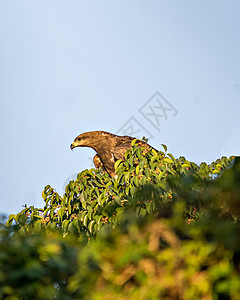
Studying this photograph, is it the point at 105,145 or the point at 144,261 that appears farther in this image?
the point at 105,145

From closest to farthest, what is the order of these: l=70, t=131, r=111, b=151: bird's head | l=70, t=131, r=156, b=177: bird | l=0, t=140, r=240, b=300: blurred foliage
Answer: l=0, t=140, r=240, b=300: blurred foliage, l=70, t=131, r=156, b=177: bird, l=70, t=131, r=111, b=151: bird's head

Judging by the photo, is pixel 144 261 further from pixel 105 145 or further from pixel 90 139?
pixel 90 139

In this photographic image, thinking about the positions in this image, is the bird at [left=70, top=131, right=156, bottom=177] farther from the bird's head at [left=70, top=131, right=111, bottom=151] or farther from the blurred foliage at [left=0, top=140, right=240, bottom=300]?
the blurred foliage at [left=0, top=140, right=240, bottom=300]

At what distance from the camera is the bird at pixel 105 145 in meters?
9.44

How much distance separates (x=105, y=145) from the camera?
9.92 metres

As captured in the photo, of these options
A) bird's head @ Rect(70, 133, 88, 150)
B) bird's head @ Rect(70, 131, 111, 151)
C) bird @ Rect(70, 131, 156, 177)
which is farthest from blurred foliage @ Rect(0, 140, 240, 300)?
bird's head @ Rect(70, 133, 88, 150)

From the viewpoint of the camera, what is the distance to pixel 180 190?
3191 millimetres

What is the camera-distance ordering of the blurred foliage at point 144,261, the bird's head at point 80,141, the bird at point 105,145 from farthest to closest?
1. the bird's head at point 80,141
2. the bird at point 105,145
3. the blurred foliage at point 144,261

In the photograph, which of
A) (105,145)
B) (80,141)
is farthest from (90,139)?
(105,145)

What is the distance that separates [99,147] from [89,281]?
7711 mm

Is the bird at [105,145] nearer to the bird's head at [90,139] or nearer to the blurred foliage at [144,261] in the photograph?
the bird's head at [90,139]

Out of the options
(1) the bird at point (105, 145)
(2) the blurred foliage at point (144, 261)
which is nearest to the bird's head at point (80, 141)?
(1) the bird at point (105, 145)

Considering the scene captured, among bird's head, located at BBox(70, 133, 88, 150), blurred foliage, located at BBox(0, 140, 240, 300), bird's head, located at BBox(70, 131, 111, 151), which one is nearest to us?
blurred foliage, located at BBox(0, 140, 240, 300)

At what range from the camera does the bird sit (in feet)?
31.0
